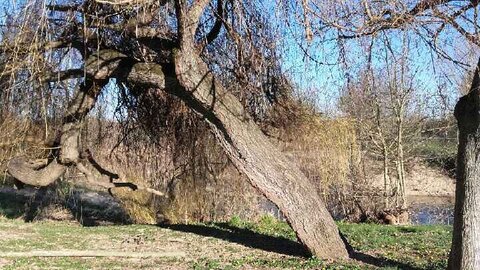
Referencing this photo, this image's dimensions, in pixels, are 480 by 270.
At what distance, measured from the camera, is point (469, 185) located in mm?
6727

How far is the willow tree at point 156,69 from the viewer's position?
786 cm

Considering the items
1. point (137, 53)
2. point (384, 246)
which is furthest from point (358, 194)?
point (137, 53)

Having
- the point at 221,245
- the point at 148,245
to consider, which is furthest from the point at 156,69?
the point at 221,245

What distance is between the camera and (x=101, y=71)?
28.5 feet

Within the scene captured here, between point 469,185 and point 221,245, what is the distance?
12.3 ft

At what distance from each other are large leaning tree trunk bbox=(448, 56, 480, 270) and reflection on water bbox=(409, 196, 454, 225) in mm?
11231

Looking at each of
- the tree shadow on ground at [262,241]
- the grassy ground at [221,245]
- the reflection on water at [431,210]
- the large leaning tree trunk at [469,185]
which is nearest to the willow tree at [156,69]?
the tree shadow on ground at [262,241]

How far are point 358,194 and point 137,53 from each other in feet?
29.0

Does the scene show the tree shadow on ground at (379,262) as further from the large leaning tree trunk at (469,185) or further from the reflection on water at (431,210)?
the reflection on water at (431,210)

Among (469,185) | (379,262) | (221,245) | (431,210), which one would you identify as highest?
(469,185)

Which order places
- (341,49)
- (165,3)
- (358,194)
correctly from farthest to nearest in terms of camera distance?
(358,194) < (165,3) < (341,49)

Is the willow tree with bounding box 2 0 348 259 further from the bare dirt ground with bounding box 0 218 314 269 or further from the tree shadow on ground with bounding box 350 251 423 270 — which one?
the bare dirt ground with bounding box 0 218 314 269

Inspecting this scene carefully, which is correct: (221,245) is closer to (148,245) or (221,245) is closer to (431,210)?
(148,245)

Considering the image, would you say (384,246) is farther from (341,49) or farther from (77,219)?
(77,219)
